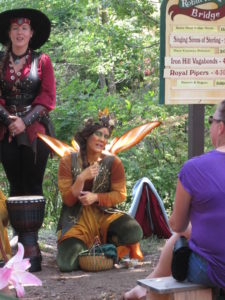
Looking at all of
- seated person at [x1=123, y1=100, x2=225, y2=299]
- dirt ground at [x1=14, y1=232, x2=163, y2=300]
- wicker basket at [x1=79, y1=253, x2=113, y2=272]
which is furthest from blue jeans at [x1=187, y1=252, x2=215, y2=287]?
wicker basket at [x1=79, y1=253, x2=113, y2=272]

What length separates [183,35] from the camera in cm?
443

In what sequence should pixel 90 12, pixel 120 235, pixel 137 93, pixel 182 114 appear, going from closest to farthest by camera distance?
pixel 120 235
pixel 182 114
pixel 137 93
pixel 90 12

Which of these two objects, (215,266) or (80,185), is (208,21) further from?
(215,266)

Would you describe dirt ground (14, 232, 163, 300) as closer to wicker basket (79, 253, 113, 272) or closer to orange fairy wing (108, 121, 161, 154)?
wicker basket (79, 253, 113, 272)

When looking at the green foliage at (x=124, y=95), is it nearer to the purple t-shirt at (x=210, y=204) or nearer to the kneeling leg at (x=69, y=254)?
the kneeling leg at (x=69, y=254)

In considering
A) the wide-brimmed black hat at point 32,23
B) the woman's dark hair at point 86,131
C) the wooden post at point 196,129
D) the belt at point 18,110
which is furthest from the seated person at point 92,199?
the wide-brimmed black hat at point 32,23

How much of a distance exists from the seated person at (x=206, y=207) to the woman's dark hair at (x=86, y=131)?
7.04 ft

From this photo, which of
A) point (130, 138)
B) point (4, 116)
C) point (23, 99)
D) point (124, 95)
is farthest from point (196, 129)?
point (124, 95)

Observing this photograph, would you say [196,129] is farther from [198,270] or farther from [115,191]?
[198,270]

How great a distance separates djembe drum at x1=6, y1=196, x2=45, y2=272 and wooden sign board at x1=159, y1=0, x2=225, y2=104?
4.15ft

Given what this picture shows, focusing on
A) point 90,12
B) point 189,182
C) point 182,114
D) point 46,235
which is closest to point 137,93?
point 182,114

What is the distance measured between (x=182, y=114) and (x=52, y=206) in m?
2.55

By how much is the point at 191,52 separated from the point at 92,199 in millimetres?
1367

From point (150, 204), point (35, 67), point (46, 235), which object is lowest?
point (46, 235)
